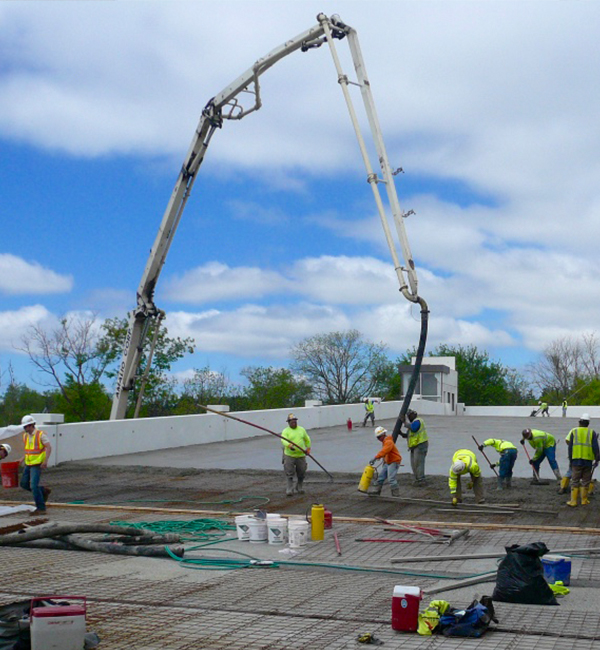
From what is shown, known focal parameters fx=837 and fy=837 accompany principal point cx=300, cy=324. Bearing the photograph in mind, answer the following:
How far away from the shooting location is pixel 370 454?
24625 millimetres

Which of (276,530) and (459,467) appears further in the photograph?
(459,467)

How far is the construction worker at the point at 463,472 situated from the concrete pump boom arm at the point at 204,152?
6.76 metres

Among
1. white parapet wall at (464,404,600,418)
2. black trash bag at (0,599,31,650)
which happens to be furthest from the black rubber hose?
white parapet wall at (464,404,600,418)

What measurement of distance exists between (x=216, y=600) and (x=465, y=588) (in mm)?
2700

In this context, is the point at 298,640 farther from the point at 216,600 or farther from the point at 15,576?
the point at 15,576

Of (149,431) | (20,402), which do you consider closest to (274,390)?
(20,402)

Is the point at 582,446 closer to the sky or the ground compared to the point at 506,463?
closer to the sky

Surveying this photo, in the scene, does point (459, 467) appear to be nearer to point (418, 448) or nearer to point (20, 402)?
point (418, 448)

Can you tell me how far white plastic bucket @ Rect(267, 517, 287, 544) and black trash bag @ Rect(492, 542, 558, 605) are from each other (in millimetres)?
4354

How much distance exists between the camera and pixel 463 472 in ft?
48.3

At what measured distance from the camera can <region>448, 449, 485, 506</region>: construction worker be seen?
14672 mm

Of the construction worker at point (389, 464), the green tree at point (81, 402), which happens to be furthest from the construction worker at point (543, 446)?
the green tree at point (81, 402)

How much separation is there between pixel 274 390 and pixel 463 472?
54628 millimetres

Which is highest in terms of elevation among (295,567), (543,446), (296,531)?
(543,446)
